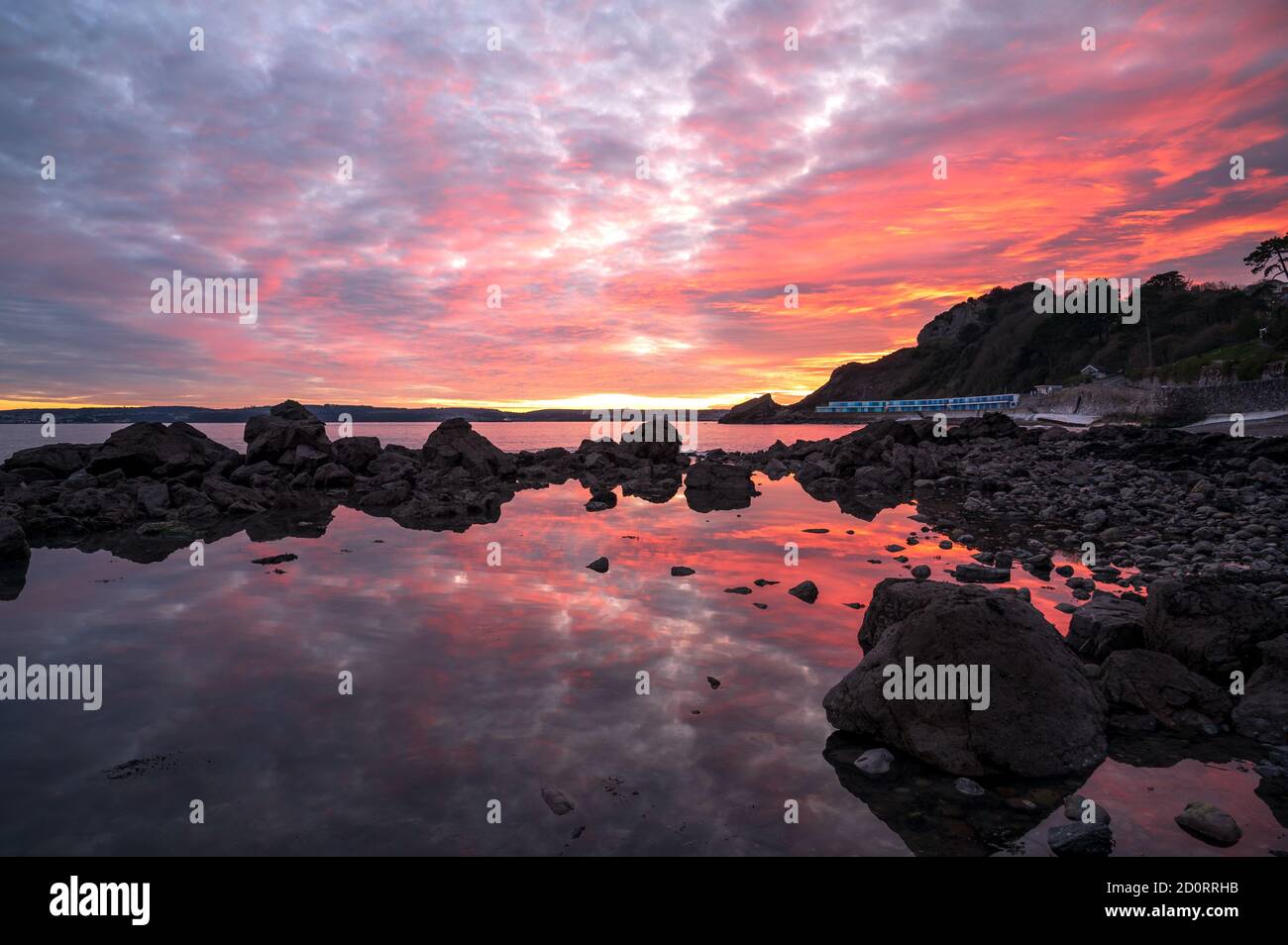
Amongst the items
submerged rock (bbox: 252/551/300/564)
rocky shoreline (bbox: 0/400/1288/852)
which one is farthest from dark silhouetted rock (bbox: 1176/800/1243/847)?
Answer: submerged rock (bbox: 252/551/300/564)

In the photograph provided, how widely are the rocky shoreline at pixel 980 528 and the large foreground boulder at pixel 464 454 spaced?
17cm

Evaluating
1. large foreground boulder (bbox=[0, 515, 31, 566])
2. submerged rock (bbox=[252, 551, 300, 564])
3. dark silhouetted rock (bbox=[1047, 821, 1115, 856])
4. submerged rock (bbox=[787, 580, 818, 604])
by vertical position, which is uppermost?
large foreground boulder (bbox=[0, 515, 31, 566])

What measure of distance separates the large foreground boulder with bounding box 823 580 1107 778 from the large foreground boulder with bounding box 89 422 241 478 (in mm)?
29415

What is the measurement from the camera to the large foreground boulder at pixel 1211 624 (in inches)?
293

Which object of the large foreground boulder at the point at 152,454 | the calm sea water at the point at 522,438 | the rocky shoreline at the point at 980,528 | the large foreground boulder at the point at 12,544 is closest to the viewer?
the rocky shoreline at the point at 980,528

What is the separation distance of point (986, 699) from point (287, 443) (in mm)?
34255

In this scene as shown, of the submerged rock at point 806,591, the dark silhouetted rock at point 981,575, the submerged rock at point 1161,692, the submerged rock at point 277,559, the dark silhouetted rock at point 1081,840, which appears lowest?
the dark silhouetted rock at point 1081,840

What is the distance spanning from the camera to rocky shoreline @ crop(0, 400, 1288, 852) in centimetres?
628

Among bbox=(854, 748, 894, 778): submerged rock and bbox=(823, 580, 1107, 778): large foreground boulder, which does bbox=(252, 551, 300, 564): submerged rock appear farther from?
bbox=(854, 748, 894, 778): submerged rock

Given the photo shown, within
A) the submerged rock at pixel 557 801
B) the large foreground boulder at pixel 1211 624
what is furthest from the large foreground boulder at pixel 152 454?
the large foreground boulder at pixel 1211 624

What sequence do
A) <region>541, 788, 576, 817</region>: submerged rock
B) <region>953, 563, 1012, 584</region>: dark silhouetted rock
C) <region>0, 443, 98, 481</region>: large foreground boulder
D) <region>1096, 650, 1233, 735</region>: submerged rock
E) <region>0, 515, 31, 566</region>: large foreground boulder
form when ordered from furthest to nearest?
1. <region>0, 443, 98, 481</region>: large foreground boulder
2. <region>0, 515, 31, 566</region>: large foreground boulder
3. <region>953, 563, 1012, 584</region>: dark silhouetted rock
4. <region>1096, 650, 1233, 735</region>: submerged rock
5. <region>541, 788, 576, 817</region>: submerged rock

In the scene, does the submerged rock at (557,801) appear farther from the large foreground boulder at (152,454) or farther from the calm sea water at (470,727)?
the large foreground boulder at (152,454)

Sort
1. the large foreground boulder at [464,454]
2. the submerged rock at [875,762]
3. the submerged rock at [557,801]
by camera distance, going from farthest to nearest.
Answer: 1. the large foreground boulder at [464,454]
2. the submerged rock at [875,762]
3. the submerged rock at [557,801]
